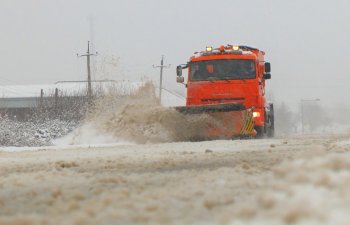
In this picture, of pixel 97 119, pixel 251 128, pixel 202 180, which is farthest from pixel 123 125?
pixel 202 180

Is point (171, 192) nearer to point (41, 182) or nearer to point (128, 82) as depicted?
point (41, 182)

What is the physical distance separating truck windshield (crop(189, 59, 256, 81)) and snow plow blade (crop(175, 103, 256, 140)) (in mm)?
1420

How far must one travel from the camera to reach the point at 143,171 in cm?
749

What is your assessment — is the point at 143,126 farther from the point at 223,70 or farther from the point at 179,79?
the point at 223,70

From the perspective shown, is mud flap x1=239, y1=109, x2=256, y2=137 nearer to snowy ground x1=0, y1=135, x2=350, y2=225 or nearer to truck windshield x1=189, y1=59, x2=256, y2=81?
truck windshield x1=189, y1=59, x2=256, y2=81


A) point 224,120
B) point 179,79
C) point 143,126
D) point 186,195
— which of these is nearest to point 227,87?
point 224,120

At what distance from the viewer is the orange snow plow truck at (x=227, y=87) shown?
18469 millimetres

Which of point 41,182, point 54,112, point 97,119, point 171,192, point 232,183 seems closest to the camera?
point 171,192

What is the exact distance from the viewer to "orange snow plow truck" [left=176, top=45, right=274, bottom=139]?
1847cm

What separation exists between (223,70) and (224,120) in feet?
6.27

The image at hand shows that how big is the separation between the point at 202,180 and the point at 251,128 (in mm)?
12708

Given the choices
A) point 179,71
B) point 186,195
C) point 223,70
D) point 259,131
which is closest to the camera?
point 186,195

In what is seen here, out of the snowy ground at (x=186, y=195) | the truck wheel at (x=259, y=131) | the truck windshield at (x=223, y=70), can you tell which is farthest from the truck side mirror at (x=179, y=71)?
the snowy ground at (x=186, y=195)

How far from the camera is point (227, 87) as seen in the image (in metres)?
19.2
